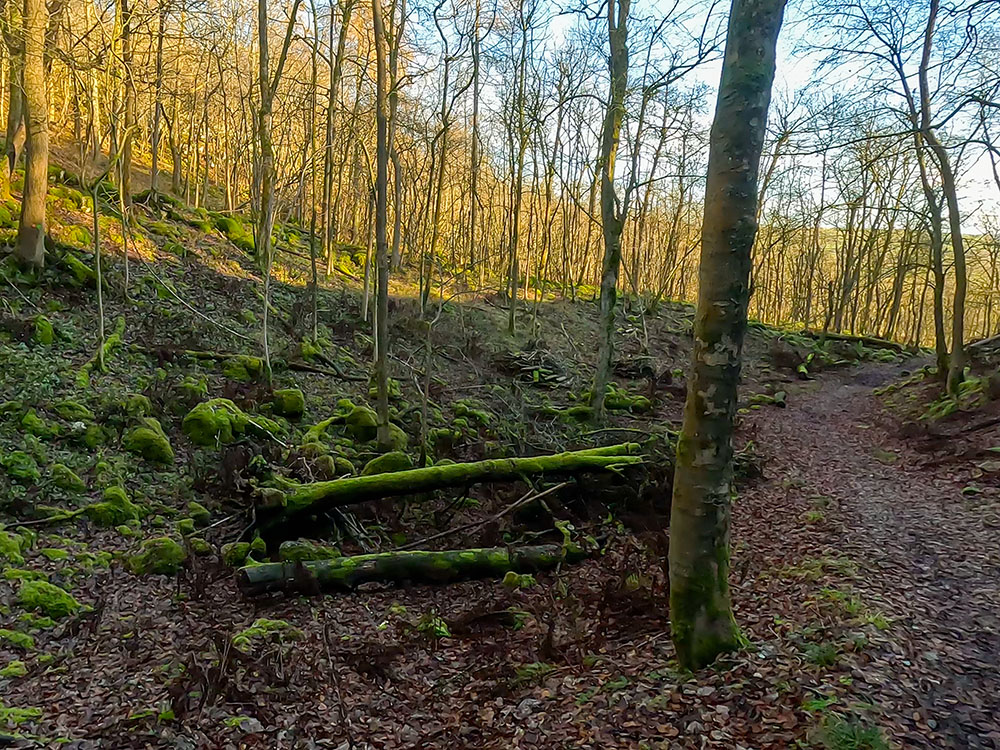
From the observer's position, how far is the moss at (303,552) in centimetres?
726

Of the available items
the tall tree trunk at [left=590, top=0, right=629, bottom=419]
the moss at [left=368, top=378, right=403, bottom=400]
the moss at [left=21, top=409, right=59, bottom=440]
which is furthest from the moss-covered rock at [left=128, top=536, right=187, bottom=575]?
the tall tree trunk at [left=590, top=0, right=629, bottom=419]

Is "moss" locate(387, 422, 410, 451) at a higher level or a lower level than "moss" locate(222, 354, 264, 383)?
lower

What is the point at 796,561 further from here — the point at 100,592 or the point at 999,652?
the point at 100,592

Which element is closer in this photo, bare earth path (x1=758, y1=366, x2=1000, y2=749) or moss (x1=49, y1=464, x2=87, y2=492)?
bare earth path (x1=758, y1=366, x2=1000, y2=749)

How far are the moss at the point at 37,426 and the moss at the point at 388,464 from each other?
14.1 feet

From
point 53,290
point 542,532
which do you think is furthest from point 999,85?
point 53,290

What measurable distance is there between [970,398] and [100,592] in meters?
15.5

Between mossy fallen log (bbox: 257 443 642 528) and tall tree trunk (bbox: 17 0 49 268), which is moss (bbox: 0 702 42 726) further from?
tall tree trunk (bbox: 17 0 49 268)

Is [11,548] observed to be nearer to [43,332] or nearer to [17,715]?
[17,715]

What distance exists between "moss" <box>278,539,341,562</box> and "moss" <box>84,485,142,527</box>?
1981 millimetres

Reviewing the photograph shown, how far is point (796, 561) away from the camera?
649cm

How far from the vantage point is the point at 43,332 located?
10211mm

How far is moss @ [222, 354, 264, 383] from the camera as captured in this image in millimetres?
11867

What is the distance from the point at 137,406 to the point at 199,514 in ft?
8.85
